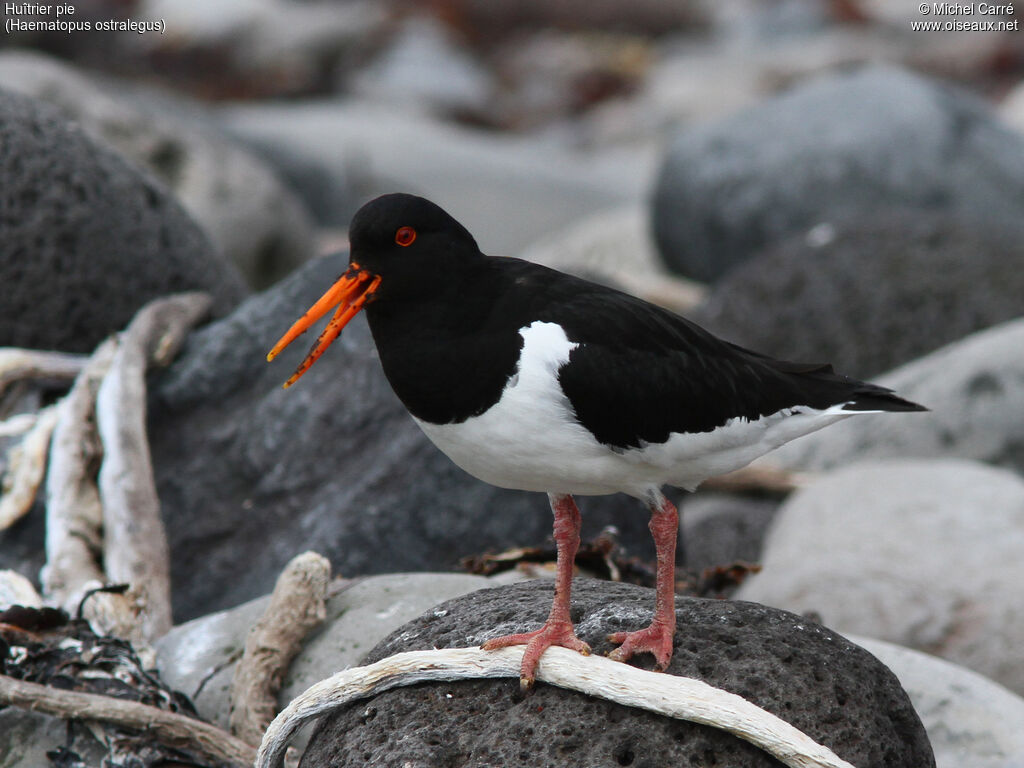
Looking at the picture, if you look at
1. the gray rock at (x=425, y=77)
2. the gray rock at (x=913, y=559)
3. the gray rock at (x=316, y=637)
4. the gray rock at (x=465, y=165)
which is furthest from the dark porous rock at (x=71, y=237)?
the gray rock at (x=425, y=77)

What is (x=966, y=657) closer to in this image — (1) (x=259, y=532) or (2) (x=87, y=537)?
(1) (x=259, y=532)

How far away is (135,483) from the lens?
524 cm

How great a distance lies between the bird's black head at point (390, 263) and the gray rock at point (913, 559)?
276 centimetres

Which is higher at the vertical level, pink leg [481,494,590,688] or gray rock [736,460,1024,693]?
pink leg [481,494,590,688]

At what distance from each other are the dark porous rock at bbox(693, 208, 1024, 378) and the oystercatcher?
17.2 feet

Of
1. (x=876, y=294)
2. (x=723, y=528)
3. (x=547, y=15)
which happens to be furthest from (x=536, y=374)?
(x=547, y=15)

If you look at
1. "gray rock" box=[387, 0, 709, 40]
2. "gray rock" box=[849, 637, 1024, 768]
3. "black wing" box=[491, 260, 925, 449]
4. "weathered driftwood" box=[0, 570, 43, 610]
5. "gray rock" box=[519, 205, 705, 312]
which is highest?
"gray rock" box=[387, 0, 709, 40]

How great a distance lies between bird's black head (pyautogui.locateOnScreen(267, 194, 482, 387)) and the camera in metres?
3.51

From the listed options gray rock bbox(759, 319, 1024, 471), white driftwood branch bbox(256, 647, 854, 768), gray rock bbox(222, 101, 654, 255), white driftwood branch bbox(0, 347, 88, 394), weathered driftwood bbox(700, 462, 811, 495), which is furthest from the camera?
gray rock bbox(222, 101, 654, 255)

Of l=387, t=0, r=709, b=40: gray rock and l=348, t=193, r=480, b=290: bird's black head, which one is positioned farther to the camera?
l=387, t=0, r=709, b=40: gray rock

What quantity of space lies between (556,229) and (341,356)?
457 inches

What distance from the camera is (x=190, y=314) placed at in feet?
20.3

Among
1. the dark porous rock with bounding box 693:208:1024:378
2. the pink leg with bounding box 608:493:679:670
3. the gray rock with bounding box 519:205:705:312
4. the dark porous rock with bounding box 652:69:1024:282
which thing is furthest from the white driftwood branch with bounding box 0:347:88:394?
the dark porous rock with bounding box 652:69:1024:282

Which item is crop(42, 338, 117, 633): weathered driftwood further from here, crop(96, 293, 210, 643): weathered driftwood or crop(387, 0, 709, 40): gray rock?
crop(387, 0, 709, 40): gray rock
